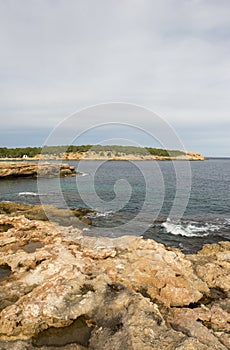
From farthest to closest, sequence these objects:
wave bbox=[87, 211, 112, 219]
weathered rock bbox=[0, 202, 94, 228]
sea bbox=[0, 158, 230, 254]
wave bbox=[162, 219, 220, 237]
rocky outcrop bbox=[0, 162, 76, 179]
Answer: rocky outcrop bbox=[0, 162, 76, 179] < wave bbox=[87, 211, 112, 219] < weathered rock bbox=[0, 202, 94, 228] < wave bbox=[162, 219, 220, 237] < sea bbox=[0, 158, 230, 254]

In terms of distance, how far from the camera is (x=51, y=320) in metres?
10.7

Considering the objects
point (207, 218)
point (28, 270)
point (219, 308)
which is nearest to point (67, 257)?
point (28, 270)

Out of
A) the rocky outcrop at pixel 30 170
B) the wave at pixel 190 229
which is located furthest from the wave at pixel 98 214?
the rocky outcrop at pixel 30 170

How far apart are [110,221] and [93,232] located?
6.20 m

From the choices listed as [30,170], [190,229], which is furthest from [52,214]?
[30,170]

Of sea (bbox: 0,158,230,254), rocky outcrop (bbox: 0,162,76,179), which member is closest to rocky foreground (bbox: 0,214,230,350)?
sea (bbox: 0,158,230,254)

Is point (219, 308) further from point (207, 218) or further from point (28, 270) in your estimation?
point (207, 218)

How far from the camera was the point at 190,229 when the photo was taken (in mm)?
28531

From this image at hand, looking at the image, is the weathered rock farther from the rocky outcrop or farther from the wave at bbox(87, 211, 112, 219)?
the rocky outcrop

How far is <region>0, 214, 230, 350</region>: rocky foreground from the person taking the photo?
947 cm

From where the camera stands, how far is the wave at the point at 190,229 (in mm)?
26920

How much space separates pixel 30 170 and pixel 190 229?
59.1 meters

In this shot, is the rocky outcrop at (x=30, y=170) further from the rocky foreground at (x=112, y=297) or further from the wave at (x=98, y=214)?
the rocky foreground at (x=112, y=297)

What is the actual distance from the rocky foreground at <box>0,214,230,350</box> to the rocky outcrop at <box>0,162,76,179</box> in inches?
2297
